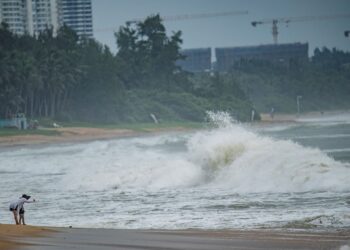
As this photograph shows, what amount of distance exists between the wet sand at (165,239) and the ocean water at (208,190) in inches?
40.8

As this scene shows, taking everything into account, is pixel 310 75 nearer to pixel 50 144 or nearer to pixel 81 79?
pixel 81 79

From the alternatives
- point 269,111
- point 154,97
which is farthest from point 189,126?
point 269,111

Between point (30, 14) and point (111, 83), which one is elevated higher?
point (30, 14)

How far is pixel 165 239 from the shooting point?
1530cm

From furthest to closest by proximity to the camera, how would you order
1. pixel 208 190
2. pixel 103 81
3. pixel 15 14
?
pixel 15 14
pixel 103 81
pixel 208 190

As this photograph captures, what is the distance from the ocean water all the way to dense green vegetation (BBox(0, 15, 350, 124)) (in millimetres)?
46099

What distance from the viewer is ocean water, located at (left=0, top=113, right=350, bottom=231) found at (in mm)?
18297

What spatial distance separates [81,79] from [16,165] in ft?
159

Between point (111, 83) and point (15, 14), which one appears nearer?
point (111, 83)

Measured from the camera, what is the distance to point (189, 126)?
93.9 metres

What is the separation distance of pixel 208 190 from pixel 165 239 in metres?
9.46

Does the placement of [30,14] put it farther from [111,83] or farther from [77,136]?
[77,136]

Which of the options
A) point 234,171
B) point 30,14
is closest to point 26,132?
point 234,171

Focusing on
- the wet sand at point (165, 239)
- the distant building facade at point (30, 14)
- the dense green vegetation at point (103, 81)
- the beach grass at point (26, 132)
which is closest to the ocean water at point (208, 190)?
the wet sand at point (165, 239)
